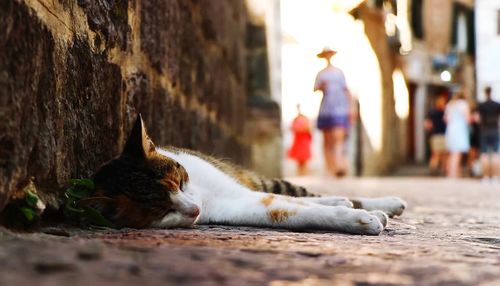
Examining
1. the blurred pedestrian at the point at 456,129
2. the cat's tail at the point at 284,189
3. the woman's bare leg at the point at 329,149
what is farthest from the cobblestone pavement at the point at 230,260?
the blurred pedestrian at the point at 456,129

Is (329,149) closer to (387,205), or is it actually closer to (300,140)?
(300,140)

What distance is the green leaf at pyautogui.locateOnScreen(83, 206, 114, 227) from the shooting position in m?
1.75

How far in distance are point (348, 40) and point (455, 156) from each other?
3316 mm

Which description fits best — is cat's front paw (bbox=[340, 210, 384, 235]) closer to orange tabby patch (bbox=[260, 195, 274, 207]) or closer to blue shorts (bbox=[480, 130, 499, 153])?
orange tabby patch (bbox=[260, 195, 274, 207])

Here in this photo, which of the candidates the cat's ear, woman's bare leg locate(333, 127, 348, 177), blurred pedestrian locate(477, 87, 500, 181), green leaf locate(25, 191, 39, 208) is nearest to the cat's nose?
the cat's ear

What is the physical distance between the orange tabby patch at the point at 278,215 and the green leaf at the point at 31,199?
83cm

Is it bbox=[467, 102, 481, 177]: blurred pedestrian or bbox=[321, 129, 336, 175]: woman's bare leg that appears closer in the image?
bbox=[321, 129, 336, 175]: woman's bare leg

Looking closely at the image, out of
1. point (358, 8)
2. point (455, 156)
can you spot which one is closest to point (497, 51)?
point (358, 8)

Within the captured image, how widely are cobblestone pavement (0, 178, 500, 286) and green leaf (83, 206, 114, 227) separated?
79 mm

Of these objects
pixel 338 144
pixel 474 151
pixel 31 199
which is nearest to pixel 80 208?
pixel 31 199

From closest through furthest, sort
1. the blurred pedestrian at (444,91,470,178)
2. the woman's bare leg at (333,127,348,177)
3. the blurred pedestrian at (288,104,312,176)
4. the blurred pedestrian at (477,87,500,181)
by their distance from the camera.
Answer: the woman's bare leg at (333,127,348,177) < the blurred pedestrian at (477,87,500,181) < the blurred pedestrian at (444,91,470,178) < the blurred pedestrian at (288,104,312,176)

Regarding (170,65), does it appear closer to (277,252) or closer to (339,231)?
(339,231)

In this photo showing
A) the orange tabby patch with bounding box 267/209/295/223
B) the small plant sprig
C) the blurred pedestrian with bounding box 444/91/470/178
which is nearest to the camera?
the small plant sprig

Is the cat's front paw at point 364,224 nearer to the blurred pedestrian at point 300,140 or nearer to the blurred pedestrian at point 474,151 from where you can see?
the blurred pedestrian at point 300,140
